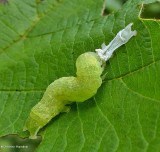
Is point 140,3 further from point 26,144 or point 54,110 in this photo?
point 26,144

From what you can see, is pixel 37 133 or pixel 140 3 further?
pixel 37 133

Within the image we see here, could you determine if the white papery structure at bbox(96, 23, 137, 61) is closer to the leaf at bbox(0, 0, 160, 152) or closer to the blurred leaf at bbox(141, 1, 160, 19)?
the leaf at bbox(0, 0, 160, 152)

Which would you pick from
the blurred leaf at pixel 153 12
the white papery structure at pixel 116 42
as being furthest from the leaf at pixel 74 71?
the blurred leaf at pixel 153 12

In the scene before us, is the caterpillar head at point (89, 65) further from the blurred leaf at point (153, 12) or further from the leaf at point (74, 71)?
the blurred leaf at point (153, 12)

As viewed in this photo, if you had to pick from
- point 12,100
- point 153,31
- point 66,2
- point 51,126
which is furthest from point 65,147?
point 66,2

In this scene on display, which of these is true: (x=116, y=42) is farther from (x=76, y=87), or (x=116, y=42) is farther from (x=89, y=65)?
(x=76, y=87)

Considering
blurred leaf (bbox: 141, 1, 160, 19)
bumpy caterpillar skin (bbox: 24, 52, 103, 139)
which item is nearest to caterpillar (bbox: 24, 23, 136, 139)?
bumpy caterpillar skin (bbox: 24, 52, 103, 139)

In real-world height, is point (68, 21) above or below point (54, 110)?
above
